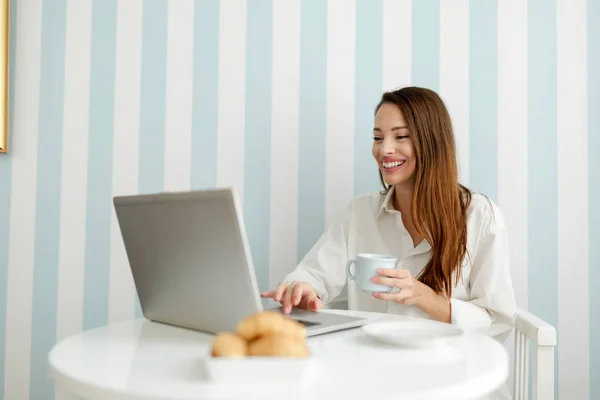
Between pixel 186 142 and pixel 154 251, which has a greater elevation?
pixel 186 142

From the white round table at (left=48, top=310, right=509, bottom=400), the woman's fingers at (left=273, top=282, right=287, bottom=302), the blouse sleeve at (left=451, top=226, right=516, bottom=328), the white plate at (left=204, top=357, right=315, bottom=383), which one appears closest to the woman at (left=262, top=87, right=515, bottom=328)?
the blouse sleeve at (left=451, top=226, right=516, bottom=328)

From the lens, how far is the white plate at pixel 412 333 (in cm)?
91

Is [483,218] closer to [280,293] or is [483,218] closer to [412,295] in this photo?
[412,295]

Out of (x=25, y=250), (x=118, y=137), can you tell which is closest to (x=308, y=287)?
(x=118, y=137)

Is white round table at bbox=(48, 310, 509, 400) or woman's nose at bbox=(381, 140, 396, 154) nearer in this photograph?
white round table at bbox=(48, 310, 509, 400)

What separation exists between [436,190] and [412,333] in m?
0.68

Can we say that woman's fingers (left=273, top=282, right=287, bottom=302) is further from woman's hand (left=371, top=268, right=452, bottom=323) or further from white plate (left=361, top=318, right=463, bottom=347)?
white plate (left=361, top=318, right=463, bottom=347)

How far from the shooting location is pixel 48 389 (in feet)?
6.23

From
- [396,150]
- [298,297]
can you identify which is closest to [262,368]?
[298,297]

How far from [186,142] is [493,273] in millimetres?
1051

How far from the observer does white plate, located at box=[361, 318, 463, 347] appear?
0.91 metres

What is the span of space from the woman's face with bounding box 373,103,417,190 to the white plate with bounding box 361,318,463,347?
660 mm

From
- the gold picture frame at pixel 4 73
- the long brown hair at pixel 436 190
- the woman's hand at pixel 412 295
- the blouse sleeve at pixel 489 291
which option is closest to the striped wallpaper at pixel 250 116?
the gold picture frame at pixel 4 73

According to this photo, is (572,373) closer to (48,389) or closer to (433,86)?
(433,86)
